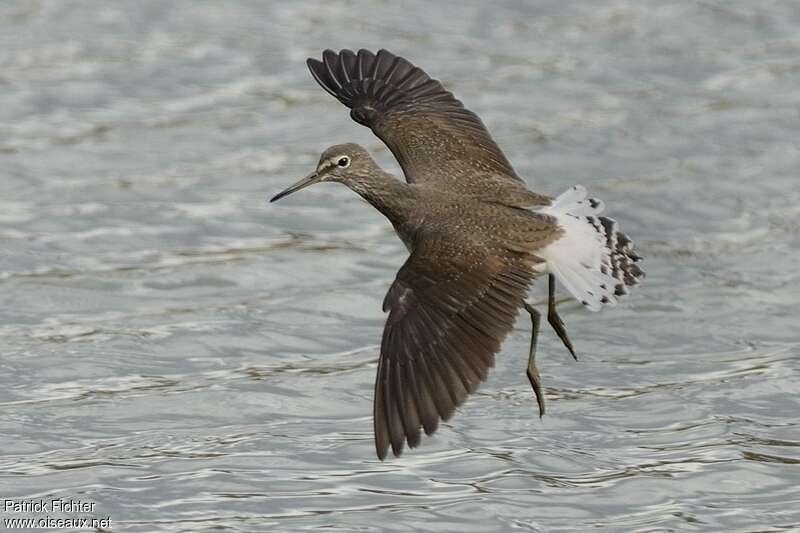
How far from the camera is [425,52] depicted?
46.4 ft

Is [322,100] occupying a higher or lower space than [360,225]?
higher

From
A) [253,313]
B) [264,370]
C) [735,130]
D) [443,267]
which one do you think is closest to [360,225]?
[253,313]

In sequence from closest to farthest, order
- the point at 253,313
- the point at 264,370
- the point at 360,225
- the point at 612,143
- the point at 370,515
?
the point at 370,515, the point at 264,370, the point at 253,313, the point at 360,225, the point at 612,143

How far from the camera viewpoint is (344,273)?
10719 mm

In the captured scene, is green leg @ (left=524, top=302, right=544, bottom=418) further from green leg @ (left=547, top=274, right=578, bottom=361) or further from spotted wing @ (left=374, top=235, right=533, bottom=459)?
spotted wing @ (left=374, top=235, right=533, bottom=459)

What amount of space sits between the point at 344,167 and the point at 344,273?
6.83ft

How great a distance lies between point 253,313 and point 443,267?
283 cm

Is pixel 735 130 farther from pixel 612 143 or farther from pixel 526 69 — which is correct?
pixel 526 69

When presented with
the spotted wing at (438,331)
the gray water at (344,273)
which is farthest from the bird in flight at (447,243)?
the gray water at (344,273)

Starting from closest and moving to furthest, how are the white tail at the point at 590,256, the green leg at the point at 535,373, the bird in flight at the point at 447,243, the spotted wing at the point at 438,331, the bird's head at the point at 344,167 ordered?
1. the spotted wing at the point at 438,331
2. the bird in flight at the point at 447,243
3. the white tail at the point at 590,256
4. the green leg at the point at 535,373
5. the bird's head at the point at 344,167

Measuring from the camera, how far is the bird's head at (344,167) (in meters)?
8.60

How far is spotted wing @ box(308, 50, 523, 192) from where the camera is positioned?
28.3ft

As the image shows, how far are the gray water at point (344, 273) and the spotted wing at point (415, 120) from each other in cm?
125

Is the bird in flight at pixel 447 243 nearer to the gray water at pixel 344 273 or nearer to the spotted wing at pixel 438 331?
the spotted wing at pixel 438 331
